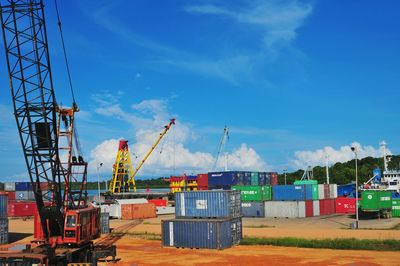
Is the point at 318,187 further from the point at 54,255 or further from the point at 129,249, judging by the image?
the point at 54,255

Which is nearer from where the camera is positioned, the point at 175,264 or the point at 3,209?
the point at 175,264

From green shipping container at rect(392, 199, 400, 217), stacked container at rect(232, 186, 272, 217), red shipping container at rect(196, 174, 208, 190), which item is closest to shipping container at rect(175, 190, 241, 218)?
stacked container at rect(232, 186, 272, 217)

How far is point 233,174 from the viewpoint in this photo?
107 metres

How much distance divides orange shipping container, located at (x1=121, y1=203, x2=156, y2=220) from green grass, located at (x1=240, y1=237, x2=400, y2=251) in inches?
1812

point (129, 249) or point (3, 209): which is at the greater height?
point (3, 209)

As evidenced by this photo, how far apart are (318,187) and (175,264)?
201ft

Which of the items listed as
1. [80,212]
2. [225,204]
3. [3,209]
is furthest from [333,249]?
[3,209]

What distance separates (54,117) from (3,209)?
2564 cm

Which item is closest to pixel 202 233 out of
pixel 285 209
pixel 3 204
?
pixel 3 204

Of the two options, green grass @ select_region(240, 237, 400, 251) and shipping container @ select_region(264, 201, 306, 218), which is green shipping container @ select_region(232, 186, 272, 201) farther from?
green grass @ select_region(240, 237, 400, 251)

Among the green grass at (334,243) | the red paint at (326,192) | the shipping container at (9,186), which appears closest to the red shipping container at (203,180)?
the red paint at (326,192)

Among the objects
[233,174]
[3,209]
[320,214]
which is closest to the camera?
[3,209]

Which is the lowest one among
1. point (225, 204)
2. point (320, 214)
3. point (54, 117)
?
point (320, 214)

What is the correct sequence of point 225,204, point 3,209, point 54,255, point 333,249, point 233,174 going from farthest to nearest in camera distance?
point 233,174 < point 3,209 < point 225,204 < point 333,249 < point 54,255
